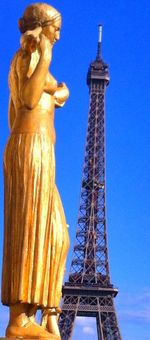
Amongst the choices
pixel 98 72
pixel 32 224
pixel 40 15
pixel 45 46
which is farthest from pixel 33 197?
pixel 98 72

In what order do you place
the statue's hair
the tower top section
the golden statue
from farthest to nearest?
the tower top section, the statue's hair, the golden statue

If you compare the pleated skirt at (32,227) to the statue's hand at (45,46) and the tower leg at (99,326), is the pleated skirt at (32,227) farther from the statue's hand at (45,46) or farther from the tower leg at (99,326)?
the tower leg at (99,326)

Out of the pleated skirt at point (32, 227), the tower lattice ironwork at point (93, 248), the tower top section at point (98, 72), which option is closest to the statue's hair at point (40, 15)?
the pleated skirt at point (32, 227)

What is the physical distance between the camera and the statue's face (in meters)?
6.86

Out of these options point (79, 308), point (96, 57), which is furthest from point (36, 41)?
point (96, 57)

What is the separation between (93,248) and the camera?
59594 mm

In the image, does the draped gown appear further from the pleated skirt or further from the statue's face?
the statue's face

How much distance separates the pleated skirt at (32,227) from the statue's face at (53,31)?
1111mm

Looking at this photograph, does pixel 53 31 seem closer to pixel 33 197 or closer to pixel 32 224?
pixel 33 197

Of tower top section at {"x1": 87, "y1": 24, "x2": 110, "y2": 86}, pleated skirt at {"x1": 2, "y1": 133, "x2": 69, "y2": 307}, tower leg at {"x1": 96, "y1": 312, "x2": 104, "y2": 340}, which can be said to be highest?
tower top section at {"x1": 87, "y1": 24, "x2": 110, "y2": 86}

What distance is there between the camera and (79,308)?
53.8 meters

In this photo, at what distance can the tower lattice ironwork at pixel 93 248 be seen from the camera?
5328cm

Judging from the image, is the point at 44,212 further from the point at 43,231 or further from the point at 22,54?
the point at 22,54

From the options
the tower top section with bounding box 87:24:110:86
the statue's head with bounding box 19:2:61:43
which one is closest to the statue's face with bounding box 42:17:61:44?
the statue's head with bounding box 19:2:61:43
